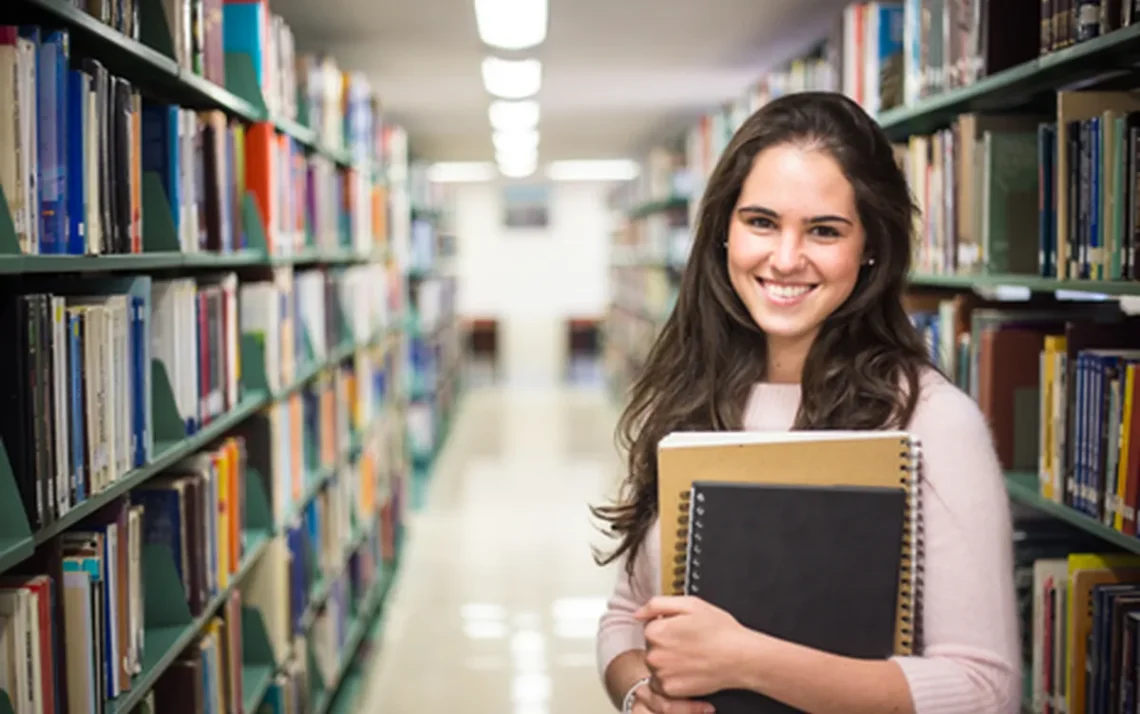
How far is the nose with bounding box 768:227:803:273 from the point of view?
1480 mm

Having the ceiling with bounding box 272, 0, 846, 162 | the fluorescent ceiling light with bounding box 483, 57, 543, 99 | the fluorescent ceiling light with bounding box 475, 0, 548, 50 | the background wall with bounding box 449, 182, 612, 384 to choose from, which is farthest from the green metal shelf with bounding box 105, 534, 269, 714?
the background wall with bounding box 449, 182, 612, 384

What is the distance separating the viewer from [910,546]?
1361 millimetres

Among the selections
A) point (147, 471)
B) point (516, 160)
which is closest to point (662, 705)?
point (147, 471)

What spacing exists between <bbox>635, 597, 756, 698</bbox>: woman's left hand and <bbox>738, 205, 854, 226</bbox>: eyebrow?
0.49 metres

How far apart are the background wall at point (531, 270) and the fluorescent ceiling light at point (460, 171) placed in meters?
1.33

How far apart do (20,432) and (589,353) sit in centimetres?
1383

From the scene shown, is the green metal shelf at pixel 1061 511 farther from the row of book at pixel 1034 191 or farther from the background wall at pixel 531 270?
the background wall at pixel 531 270

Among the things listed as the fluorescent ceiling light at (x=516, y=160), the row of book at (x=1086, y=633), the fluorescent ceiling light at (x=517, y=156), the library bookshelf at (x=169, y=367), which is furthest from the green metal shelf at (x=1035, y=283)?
the fluorescent ceiling light at (x=516, y=160)

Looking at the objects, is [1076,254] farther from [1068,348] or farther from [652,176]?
[652,176]

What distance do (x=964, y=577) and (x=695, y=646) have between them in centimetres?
31

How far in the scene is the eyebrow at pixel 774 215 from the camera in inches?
58.1

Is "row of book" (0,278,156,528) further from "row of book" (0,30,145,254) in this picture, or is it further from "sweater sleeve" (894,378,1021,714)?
"sweater sleeve" (894,378,1021,714)

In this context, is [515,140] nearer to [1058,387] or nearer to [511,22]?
[511,22]

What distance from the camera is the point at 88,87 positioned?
5.75 feet
